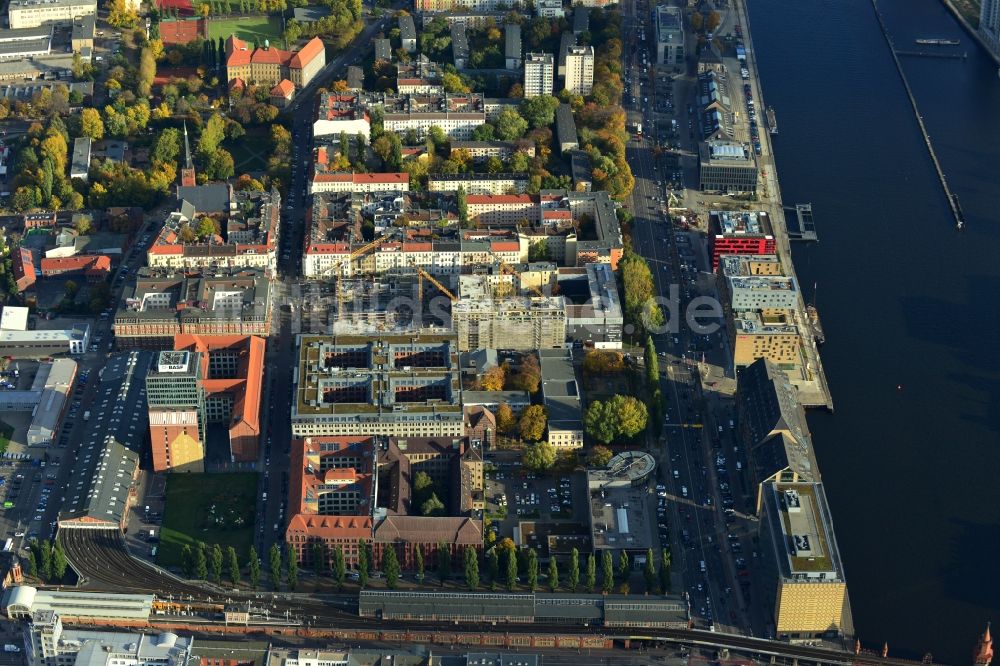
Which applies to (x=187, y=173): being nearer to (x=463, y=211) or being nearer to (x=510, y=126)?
(x=463, y=211)

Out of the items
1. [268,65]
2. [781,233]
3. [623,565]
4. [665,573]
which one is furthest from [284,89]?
[665,573]

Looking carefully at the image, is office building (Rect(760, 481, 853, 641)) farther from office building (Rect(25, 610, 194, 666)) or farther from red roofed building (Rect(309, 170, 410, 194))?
red roofed building (Rect(309, 170, 410, 194))

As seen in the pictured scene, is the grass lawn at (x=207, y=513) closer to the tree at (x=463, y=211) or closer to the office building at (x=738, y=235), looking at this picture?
the tree at (x=463, y=211)

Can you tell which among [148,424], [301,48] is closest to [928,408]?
[148,424]

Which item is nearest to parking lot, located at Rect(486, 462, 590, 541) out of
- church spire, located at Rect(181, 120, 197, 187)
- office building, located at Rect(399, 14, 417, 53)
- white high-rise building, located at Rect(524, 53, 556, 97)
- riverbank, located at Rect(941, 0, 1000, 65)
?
church spire, located at Rect(181, 120, 197, 187)

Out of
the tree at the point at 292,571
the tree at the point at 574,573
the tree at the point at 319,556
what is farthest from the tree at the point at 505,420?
the tree at the point at 292,571
